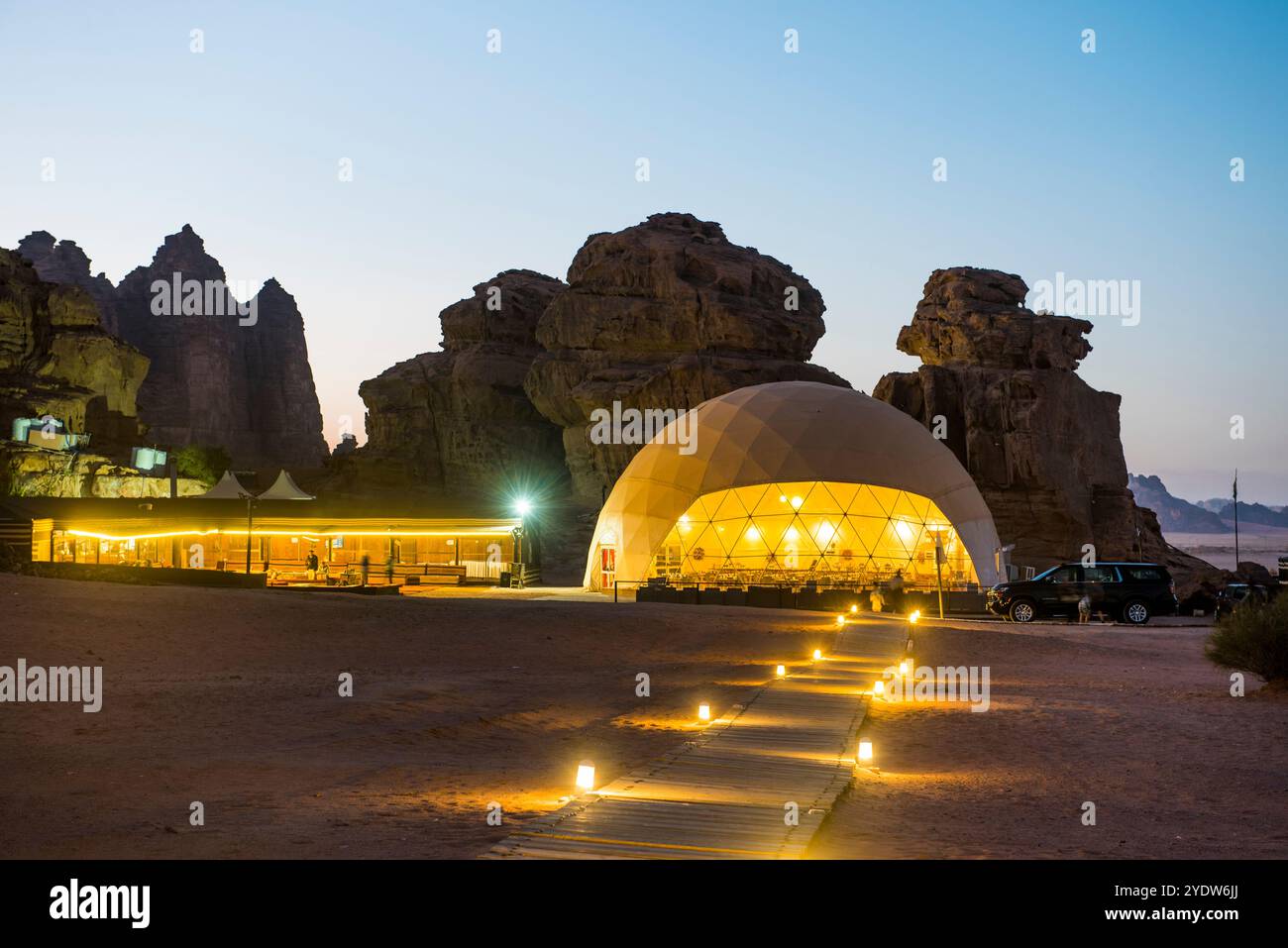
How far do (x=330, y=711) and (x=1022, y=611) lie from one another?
22252mm

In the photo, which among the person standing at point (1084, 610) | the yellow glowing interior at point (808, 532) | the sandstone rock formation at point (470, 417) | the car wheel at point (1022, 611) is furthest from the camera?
the sandstone rock formation at point (470, 417)

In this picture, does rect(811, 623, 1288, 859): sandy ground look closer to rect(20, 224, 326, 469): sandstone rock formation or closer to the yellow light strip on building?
the yellow light strip on building

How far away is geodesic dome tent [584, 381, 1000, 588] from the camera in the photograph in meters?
38.9

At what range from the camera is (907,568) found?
39625 mm

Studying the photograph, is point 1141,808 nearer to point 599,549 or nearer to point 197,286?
point 599,549

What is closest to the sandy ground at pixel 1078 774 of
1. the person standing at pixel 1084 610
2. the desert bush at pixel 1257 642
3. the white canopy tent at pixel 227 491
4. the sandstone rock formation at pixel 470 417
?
the desert bush at pixel 1257 642

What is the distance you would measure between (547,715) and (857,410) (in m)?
28.5

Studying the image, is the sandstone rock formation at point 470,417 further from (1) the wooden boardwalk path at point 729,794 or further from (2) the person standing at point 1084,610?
(1) the wooden boardwalk path at point 729,794

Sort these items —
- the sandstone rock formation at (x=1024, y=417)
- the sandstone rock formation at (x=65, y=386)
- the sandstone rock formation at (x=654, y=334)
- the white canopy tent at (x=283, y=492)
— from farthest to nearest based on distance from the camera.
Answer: the sandstone rock formation at (x=654, y=334), the sandstone rock formation at (x=65, y=386), the sandstone rock formation at (x=1024, y=417), the white canopy tent at (x=283, y=492)

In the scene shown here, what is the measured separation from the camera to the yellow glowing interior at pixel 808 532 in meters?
39.7

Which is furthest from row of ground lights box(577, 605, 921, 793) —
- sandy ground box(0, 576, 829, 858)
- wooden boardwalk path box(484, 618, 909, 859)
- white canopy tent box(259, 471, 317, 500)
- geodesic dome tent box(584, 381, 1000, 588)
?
white canopy tent box(259, 471, 317, 500)

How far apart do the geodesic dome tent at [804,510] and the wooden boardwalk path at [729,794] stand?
24.0 metres

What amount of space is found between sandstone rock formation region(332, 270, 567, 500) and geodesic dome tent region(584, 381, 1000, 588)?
4278 cm

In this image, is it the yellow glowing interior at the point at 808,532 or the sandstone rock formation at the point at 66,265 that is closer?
the yellow glowing interior at the point at 808,532
